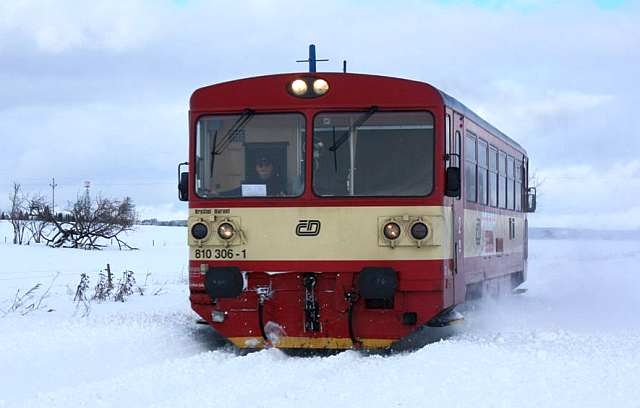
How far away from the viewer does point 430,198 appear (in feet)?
31.3

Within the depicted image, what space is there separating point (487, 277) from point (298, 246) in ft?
13.2

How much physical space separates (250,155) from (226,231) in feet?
2.71

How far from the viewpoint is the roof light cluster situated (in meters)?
9.80

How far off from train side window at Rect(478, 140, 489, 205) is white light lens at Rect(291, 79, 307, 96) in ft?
10.4

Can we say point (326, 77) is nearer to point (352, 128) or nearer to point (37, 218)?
point (352, 128)

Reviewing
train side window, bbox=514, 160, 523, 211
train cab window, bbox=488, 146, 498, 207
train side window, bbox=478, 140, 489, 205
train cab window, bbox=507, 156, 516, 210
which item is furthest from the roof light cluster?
train side window, bbox=514, 160, 523, 211

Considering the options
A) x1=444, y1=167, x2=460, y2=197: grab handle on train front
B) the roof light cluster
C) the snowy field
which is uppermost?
the roof light cluster

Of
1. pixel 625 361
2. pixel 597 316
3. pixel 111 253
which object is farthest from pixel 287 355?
pixel 111 253

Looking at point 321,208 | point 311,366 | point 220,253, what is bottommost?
point 311,366

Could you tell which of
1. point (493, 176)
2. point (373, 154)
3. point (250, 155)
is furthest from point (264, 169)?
point (493, 176)

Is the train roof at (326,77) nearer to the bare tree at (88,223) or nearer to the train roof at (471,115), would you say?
the train roof at (471,115)

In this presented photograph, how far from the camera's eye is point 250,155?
987 centimetres

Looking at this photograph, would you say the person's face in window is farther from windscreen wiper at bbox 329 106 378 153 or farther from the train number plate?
the train number plate

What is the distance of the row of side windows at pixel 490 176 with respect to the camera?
11391 millimetres
